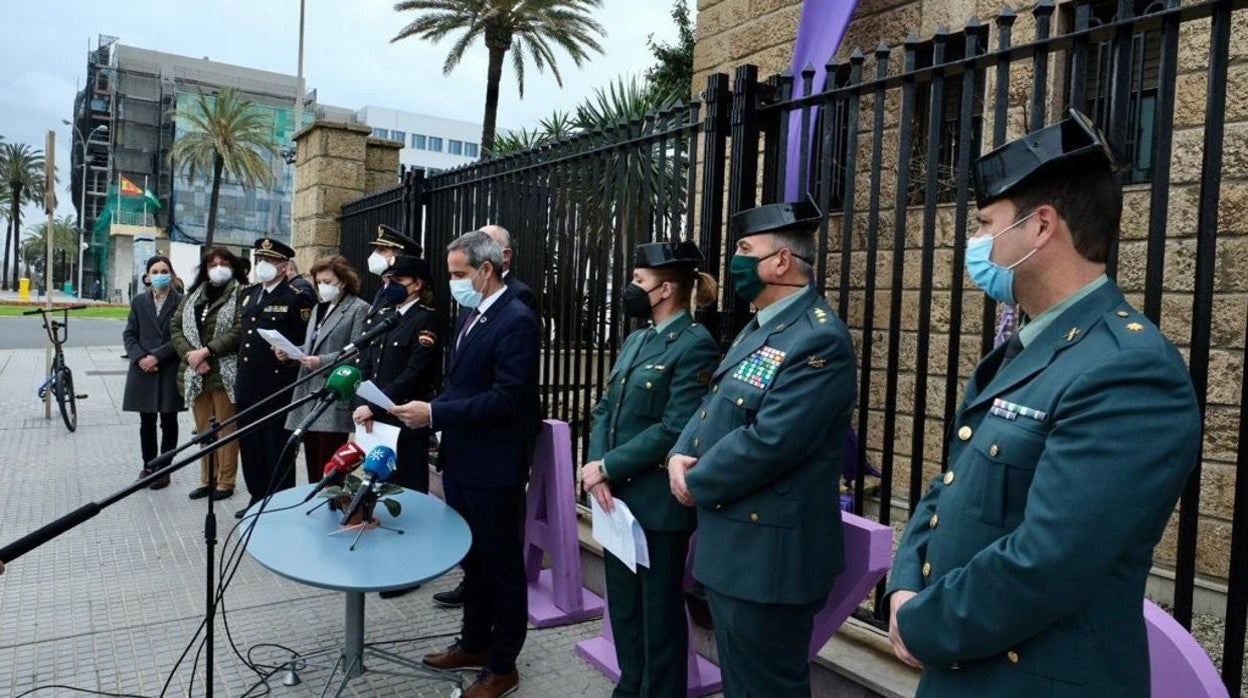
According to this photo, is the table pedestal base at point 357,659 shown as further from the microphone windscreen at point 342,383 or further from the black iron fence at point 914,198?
the black iron fence at point 914,198

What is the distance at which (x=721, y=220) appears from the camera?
3.96m

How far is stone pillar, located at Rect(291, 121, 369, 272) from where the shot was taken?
905 cm

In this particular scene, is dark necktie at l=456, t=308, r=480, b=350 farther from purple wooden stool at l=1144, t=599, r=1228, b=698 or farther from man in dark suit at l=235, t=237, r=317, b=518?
purple wooden stool at l=1144, t=599, r=1228, b=698

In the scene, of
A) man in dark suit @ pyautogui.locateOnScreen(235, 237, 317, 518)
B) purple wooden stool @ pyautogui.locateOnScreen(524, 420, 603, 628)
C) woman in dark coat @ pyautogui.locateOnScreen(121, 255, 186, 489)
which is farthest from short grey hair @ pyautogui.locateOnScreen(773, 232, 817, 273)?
woman in dark coat @ pyautogui.locateOnScreen(121, 255, 186, 489)

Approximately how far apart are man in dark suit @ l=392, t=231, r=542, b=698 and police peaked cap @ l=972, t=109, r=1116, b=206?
92.1 inches

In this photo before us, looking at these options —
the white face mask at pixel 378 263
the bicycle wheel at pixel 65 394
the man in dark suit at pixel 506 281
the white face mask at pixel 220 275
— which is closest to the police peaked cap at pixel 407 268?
the man in dark suit at pixel 506 281

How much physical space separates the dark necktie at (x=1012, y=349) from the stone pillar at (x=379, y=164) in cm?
854

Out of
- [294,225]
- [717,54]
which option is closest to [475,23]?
[294,225]

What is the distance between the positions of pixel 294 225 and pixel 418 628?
280 inches

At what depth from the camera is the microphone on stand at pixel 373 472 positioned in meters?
3.24

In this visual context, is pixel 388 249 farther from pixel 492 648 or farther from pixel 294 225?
pixel 294 225

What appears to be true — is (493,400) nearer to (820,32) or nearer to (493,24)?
(820,32)

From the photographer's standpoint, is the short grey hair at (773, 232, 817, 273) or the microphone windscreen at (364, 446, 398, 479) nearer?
the short grey hair at (773, 232, 817, 273)

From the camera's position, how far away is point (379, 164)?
9570 millimetres
